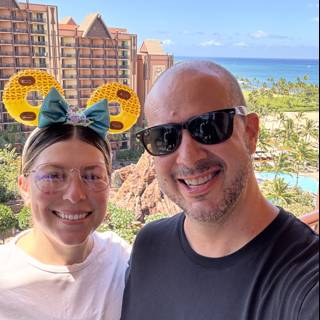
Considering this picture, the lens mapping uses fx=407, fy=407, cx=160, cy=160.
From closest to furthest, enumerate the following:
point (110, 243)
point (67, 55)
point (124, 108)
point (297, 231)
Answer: point (297, 231) < point (110, 243) < point (124, 108) < point (67, 55)

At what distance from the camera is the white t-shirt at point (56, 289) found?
96 cm

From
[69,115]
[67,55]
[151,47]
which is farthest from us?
[151,47]

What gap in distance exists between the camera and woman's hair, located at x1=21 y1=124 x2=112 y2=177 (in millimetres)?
971

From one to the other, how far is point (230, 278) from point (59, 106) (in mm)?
565

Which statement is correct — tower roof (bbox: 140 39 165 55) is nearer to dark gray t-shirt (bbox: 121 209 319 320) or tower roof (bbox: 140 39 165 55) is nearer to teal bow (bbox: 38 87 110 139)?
teal bow (bbox: 38 87 110 139)

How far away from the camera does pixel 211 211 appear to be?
83cm

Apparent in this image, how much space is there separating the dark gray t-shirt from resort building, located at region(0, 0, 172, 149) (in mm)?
658

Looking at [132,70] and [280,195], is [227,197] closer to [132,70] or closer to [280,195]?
[132,70]

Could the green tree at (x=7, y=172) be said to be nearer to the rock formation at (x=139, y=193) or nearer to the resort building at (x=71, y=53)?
the resort building at (x=71, y=53)

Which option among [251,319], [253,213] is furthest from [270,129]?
[251,319]

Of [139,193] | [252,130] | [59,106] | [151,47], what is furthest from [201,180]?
[139,193]

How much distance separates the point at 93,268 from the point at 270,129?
1.50 meters

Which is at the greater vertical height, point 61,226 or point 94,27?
point 94,27

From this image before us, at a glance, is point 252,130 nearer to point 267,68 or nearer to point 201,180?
point 201,180
